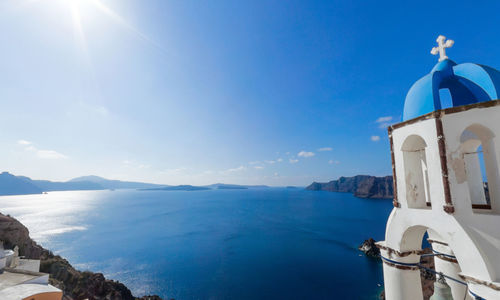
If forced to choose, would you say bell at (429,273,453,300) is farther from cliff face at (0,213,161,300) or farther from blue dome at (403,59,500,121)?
cliff face at (0,213,161,300)

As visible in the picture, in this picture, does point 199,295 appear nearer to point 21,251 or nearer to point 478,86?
point 21,251

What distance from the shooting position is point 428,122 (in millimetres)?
4914

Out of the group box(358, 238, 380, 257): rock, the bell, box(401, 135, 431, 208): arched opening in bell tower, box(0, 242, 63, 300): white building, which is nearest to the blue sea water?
box(358, 238, 380, 257): rock

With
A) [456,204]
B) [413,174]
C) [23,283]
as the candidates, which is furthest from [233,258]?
[456,204]

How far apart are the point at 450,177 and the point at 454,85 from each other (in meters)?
2.52

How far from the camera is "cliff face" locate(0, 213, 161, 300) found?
2319 cm

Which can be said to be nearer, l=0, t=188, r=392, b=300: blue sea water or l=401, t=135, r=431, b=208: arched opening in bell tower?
l=401, t=135, r=431, b=208: arched opening in bell tower

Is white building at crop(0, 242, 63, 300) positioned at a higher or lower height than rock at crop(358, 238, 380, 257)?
higher

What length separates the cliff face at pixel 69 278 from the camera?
23.2 meters

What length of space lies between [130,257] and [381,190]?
167976 mm

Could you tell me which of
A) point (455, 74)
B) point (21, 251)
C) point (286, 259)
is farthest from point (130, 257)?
point (455, 74)

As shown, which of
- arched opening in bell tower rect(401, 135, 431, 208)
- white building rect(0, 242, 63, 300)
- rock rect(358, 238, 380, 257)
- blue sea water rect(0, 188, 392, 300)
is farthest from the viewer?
rock rect(358, 238, 380, 257)

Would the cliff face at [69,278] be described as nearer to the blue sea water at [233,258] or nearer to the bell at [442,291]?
the blue sea water at [233,258]

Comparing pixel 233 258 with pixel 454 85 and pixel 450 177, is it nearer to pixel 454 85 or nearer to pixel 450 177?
pixel 450 177
